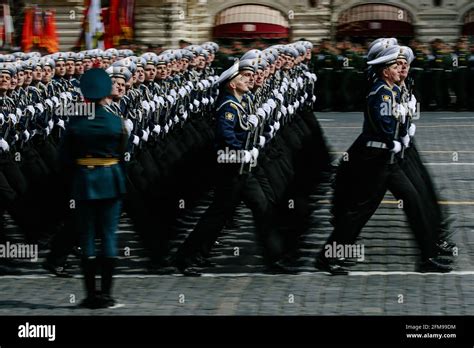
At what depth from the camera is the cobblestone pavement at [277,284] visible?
34.8 feet

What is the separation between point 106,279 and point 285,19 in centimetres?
3105

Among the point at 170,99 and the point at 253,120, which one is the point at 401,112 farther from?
the point at 170,99

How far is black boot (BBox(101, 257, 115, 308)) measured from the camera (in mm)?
10641

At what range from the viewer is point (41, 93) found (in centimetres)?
1534

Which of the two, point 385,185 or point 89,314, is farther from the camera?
point 385,185

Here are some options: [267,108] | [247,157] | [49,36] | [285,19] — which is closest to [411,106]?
[247,157]

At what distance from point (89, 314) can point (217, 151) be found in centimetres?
235

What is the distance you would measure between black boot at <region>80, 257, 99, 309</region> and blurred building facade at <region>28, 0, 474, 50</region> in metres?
29.8

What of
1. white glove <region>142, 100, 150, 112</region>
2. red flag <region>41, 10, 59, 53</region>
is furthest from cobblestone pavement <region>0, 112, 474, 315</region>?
red flag <region>41, 10, 59, 53</region>

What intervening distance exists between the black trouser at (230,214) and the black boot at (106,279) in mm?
1558

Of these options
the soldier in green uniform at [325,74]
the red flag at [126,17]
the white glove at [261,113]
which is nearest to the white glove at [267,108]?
the white glove at [261,113]

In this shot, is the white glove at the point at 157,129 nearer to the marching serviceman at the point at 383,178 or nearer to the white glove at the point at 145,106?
the white glove at the point at 145,106
